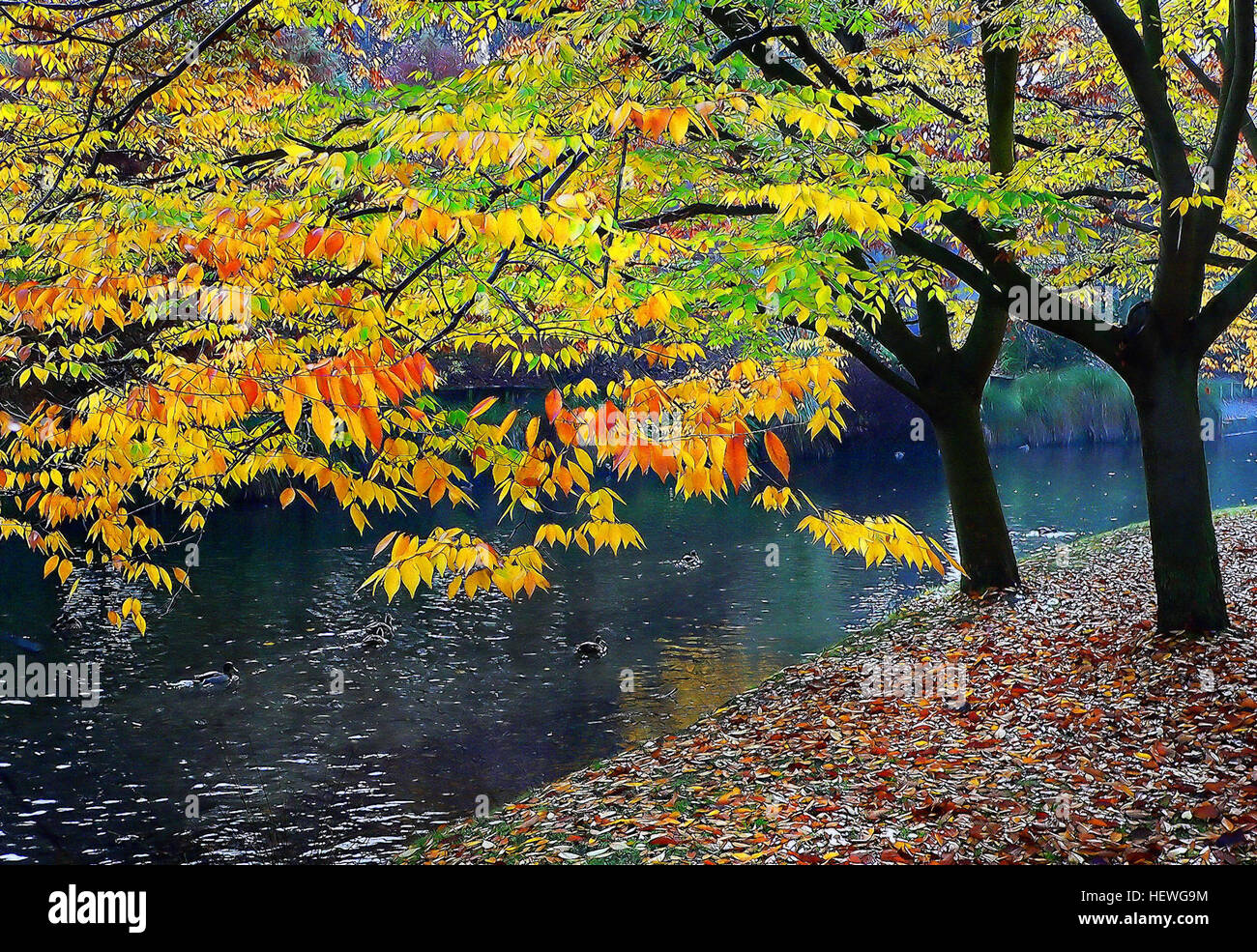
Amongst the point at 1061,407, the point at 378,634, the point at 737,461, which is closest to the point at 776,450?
the point at 737,461

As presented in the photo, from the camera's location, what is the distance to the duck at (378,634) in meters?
14.7

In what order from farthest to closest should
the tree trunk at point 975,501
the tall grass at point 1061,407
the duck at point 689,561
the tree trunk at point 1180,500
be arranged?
the tall grass at point 1061,407 → the duck at point 689,561 → the tree trunk at point 975,501 → the tree trunk at point 1180,500

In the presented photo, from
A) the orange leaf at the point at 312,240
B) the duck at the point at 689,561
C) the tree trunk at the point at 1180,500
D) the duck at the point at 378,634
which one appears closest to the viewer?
the orange leaf at the point at 312,240

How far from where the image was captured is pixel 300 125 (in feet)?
30.7

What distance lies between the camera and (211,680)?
12719mm

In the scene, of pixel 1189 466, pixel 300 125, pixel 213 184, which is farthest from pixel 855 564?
pixel 213 184

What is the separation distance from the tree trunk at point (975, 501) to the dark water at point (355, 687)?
256cm

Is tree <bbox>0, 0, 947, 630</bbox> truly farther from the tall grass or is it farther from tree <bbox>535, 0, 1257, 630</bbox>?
the tall grass

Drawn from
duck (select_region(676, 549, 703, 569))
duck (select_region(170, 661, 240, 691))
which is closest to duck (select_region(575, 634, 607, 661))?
duck (select_region(170, 661, 240, 691))

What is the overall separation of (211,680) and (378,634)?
2.91 meters

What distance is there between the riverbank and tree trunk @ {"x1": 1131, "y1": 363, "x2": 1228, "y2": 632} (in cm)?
36

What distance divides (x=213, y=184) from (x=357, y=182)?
9.19 ft

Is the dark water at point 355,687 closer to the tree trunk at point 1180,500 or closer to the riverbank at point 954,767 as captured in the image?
the riverbank at point 954,767

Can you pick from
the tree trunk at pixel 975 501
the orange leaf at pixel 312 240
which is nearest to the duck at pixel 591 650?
the tree trunk at pixel 975 501
